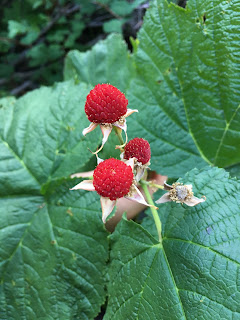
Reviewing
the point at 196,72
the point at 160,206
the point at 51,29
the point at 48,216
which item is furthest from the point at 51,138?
the point at 51,29

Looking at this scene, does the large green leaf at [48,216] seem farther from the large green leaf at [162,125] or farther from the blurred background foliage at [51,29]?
the blurred background foliage at [51,29]

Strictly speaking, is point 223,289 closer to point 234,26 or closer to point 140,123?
point 140,123

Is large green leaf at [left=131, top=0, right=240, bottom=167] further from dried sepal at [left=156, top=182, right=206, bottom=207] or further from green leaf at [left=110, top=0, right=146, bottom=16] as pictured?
green leaf at [left=110, top=0, right=146, bottom=16]

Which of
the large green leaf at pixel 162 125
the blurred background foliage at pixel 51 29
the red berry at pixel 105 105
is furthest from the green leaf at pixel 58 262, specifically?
the blurred background foliage at pixel 51 29

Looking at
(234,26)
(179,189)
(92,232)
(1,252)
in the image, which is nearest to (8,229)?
(1,252)

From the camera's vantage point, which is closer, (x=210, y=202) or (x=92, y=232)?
(x=210, y=202)

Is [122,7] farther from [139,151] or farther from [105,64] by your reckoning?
[139,151]
